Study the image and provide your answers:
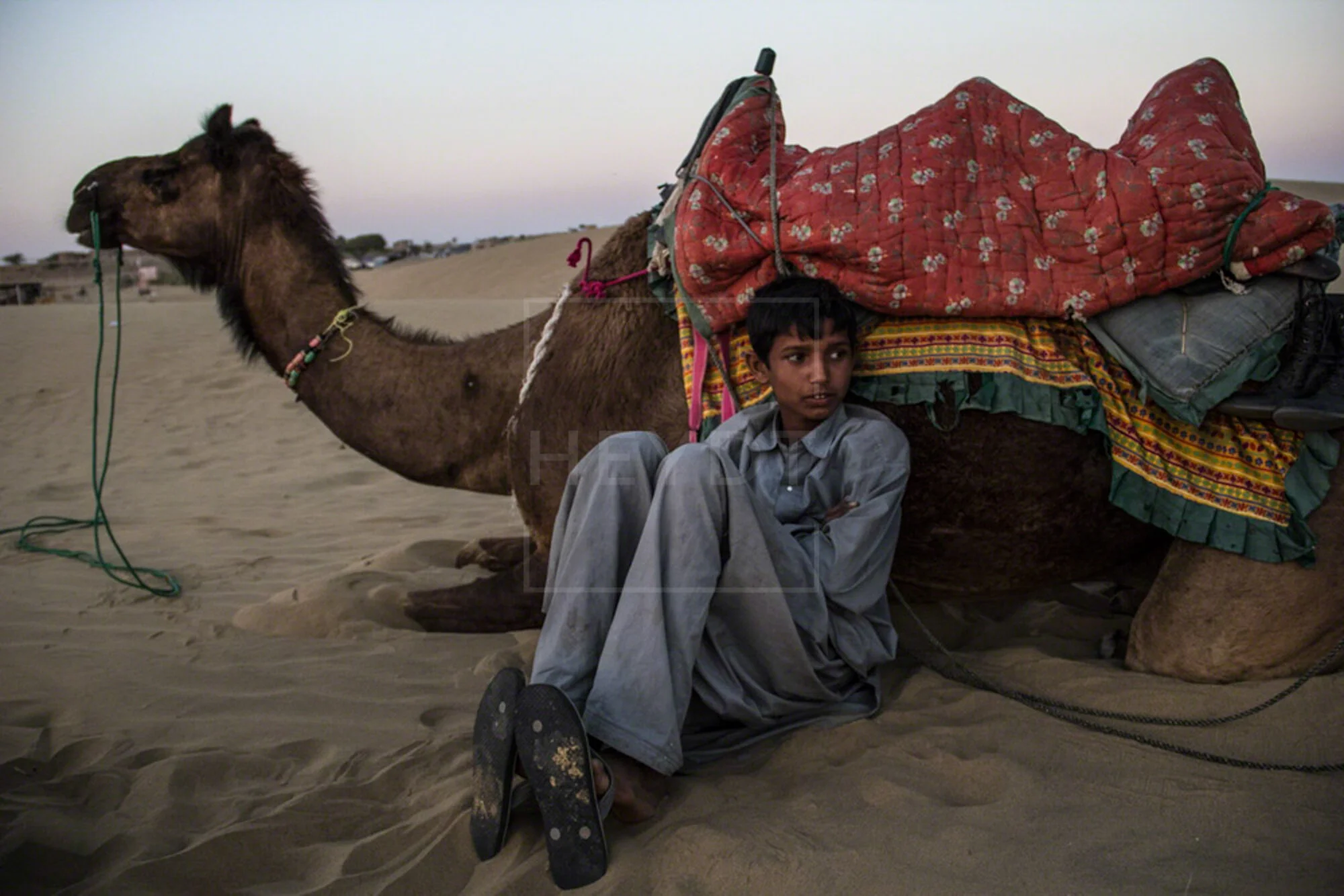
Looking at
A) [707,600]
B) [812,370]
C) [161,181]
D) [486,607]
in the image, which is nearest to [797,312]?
[812,370]

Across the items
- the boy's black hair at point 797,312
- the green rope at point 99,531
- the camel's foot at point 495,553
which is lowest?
the camel's foot at point 495,553

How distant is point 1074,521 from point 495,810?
182cm

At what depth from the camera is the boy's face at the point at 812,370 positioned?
264 cm

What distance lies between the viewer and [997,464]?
2830mm

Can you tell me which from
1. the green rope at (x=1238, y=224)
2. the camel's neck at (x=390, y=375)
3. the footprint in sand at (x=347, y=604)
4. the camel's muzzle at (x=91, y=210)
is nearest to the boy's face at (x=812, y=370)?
the green rope at (x=1238, y=224)

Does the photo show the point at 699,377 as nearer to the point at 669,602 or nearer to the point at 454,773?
the point at 669,602

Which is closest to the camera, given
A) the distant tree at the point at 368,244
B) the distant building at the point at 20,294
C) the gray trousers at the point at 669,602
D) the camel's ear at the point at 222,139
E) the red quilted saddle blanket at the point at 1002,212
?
the gray trousers at the point at 669,602

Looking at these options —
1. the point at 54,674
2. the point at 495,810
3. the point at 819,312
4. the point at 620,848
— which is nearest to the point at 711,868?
→ the point at 620,848

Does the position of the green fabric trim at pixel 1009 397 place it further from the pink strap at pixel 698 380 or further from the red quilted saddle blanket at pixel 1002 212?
the pink strap at pixel 698 380

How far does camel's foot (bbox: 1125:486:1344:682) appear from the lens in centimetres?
257

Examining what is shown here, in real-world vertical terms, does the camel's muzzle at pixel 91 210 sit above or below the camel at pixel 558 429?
above

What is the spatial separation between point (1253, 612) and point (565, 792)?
73.3 inches

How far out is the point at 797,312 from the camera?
2643 mm

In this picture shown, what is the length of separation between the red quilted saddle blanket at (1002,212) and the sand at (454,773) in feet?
3.67
